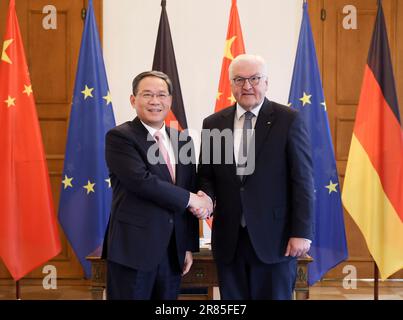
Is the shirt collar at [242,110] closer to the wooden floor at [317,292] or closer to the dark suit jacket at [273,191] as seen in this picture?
the dark suit jacket at [273,191]

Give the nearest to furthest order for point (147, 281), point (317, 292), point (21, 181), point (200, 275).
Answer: point (147, 281) → point (200, 275) → point (21, 181) → point (317, 292)

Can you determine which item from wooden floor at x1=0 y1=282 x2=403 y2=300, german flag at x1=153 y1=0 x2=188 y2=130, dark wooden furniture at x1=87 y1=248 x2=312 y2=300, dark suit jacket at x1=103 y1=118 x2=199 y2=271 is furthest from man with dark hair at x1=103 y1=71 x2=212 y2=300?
wooden floor at x1=0 y1=282 x2=403 y2=300

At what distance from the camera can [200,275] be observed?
279 cm

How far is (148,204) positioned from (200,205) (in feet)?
0.73

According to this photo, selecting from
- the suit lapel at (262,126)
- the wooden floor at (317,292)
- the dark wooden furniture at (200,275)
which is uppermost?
the suit lapel at (262,126)

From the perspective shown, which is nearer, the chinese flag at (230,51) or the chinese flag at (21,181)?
the chinese flag at (21,181)

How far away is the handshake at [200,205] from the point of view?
225cm

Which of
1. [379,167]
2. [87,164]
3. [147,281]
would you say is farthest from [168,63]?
[147,281]

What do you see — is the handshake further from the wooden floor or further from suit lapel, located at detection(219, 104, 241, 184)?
the wooden floor

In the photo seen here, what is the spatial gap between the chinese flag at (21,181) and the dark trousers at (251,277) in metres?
1.78

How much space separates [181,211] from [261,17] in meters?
2.84

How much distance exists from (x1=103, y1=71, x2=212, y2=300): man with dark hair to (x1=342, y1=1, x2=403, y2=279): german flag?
71.6 inches

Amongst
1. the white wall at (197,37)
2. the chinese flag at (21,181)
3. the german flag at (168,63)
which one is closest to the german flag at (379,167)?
the white wall at (197,37)

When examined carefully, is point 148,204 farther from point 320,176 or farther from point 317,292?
point 317,292
